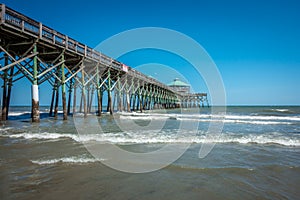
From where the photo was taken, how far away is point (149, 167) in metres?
3.96

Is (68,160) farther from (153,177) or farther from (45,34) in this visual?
(45,34)

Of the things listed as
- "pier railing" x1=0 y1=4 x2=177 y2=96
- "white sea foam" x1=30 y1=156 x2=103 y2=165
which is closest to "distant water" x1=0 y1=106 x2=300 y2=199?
"white sea foam" x1=30 y1=156 x2=103 y2=165

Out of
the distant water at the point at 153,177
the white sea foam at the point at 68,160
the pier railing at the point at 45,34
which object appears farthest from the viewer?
the pier railing at the point at 45,34

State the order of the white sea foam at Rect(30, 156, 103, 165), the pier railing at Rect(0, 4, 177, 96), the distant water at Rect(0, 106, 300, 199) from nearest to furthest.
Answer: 1. the distant water at Rect(0, 106, 300, 199)
2. the white sea foam at Rect(30, 156, 103, 165)
3. the pier railing at Rect(0, 4, 177, 96)

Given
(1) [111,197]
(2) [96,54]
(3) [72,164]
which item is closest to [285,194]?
(1) [111,197]

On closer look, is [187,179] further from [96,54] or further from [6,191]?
[96,54]

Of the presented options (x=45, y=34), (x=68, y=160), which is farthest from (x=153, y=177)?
(x=45, y=34)

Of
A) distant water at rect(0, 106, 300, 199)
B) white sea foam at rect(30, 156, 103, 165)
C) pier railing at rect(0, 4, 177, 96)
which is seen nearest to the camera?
distant water at rect(0, 106, 300, 199)

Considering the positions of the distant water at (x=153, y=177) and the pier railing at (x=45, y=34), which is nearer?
the distant water at (x=153, y=177)

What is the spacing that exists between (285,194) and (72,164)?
387 cm

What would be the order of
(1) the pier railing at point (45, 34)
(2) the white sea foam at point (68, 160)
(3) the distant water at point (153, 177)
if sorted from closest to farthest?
(3) the distant water at point (153, 177) < (2) the white sea foam at point (68, 160) < (1) the pier railing at point (45, 34)

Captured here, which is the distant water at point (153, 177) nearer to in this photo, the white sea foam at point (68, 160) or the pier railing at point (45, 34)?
the white sea foam at point (68, 160)

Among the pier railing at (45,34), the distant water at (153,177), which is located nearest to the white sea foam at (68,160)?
the distant water at (153,177)

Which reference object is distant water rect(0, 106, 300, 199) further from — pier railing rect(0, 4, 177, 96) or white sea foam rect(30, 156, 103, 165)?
pier railing rect(0, 4, 177, 96)
